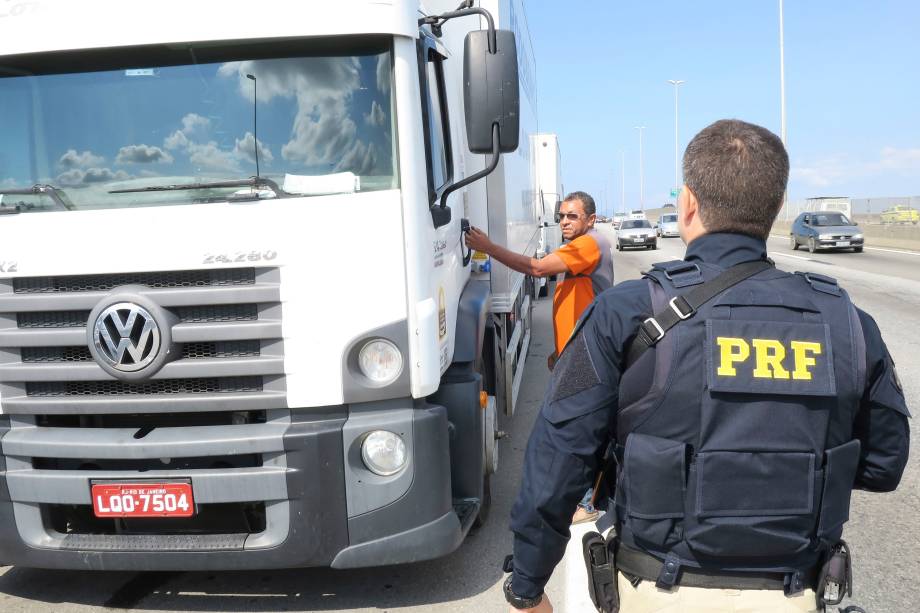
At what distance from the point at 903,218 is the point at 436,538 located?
47.6 metres

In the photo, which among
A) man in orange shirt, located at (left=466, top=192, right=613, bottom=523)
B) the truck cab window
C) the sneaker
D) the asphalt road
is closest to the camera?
the truck cab window

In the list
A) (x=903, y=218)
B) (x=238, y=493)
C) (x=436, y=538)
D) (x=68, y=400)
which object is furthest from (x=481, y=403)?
(x=903, y=218)

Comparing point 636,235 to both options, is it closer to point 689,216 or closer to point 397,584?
point 397,584

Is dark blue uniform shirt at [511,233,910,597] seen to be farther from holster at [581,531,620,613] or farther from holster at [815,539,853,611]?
holster at [815,539,853,611]

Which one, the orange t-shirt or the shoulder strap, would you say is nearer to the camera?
the shoulder strap

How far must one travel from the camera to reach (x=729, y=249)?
1.80 metres

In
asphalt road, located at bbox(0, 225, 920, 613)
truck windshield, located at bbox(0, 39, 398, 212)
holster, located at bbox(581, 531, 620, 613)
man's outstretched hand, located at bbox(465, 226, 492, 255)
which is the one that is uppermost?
truck windshield, located at bbox(0, 39, 398, 212)

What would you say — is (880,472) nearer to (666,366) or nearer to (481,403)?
(666,366)

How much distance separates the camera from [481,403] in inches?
153

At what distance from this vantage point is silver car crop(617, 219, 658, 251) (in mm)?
33969

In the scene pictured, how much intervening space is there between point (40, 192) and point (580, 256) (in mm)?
3101

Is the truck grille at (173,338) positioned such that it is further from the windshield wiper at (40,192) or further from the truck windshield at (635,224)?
the truck windshield at (635,224)

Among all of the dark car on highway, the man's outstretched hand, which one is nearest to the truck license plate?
the man's outstretched hand

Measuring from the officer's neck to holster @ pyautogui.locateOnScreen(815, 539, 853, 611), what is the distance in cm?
70
